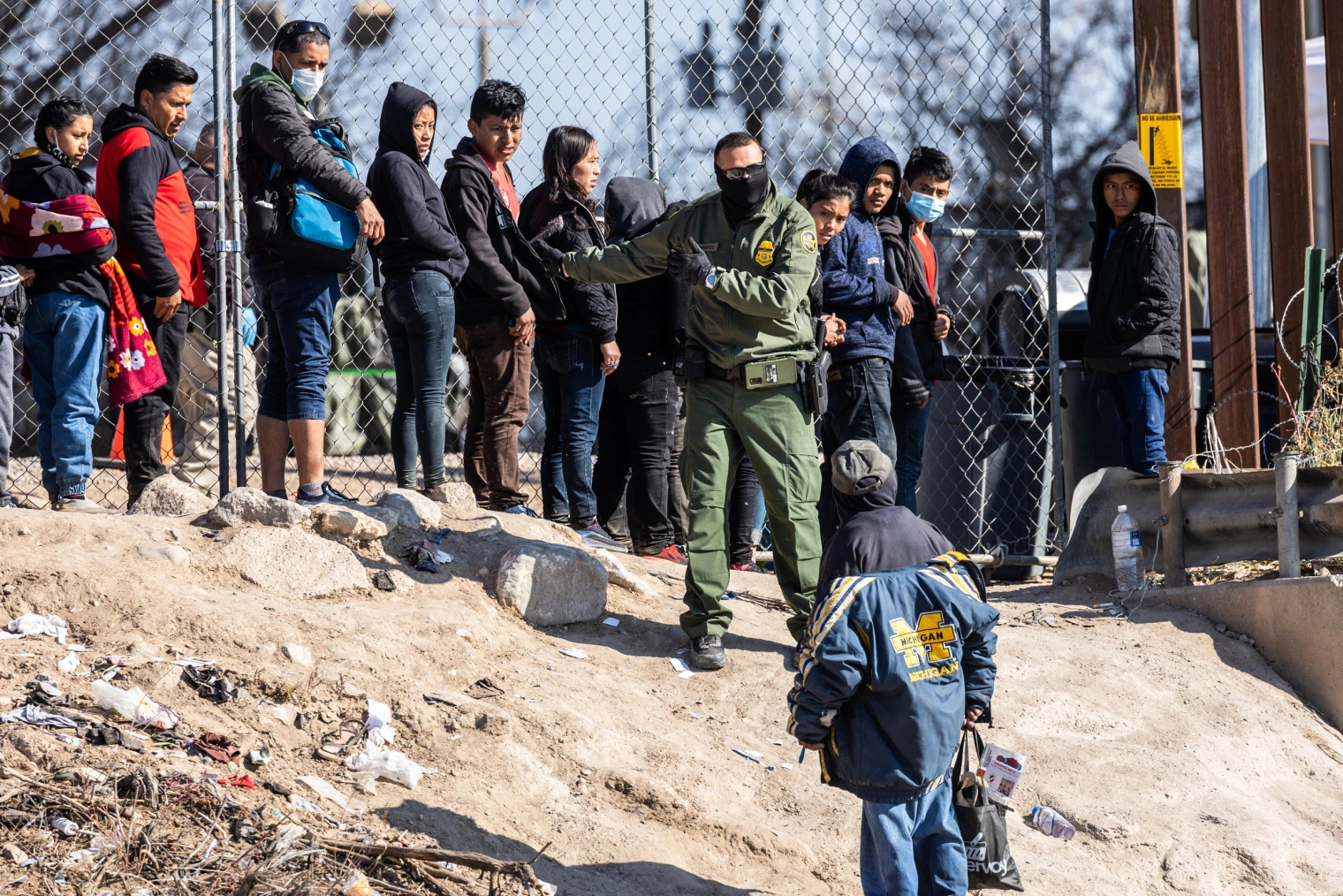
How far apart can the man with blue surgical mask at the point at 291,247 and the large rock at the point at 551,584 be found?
870 mm

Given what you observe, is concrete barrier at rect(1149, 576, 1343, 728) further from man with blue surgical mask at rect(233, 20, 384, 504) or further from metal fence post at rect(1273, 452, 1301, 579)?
man with blue surgical mask at rect(233, 20, 384, 504)

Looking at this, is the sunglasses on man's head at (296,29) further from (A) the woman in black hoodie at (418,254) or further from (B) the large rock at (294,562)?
(B) the large rock at (294,562)

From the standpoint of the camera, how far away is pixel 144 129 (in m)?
5.71

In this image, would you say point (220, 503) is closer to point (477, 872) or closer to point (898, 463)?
point (477, 872)

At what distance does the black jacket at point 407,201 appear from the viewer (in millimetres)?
5812

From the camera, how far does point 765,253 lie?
5.29 meters

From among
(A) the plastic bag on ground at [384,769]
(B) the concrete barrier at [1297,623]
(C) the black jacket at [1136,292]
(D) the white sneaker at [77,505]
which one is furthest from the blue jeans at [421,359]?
(B) the concrete barrier at [1297,623]

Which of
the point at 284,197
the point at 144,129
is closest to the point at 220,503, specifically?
the point at 284,197

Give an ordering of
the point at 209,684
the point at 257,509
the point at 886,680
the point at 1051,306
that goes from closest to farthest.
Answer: the point at 886,680 < the point at 209,684 < the point at 257,509 < the point at 1051,306

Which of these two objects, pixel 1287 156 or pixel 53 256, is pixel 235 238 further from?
pixel 1287 156

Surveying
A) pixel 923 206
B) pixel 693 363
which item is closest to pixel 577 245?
pixel 693 363

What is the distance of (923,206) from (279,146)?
3.08m

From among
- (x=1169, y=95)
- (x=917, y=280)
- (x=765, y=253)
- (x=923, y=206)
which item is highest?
(x=1169, y=95)

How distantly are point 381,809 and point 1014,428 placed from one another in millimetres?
4539
